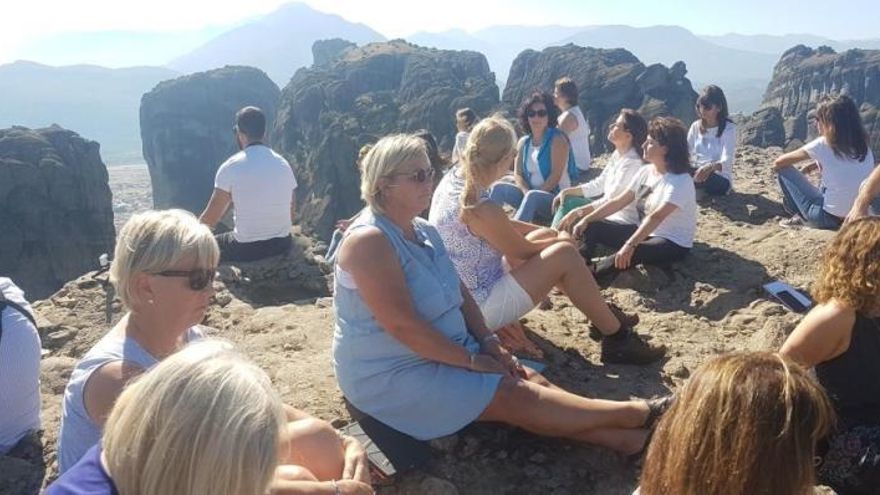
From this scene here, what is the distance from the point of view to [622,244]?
8.71 m

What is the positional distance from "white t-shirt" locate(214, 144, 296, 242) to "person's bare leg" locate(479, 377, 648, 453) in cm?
613

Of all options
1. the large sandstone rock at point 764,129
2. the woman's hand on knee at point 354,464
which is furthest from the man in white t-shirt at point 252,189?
the large sandstone rock at point 764,129

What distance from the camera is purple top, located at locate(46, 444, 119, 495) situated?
221 cm

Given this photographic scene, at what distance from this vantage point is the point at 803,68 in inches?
3346

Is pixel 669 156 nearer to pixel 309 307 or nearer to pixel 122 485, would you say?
pixel 309 307

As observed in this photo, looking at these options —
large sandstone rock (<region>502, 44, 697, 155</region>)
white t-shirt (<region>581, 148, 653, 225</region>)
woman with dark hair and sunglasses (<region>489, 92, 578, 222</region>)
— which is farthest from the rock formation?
white t-shirt (<region>581, 148, 653, 225</region>)

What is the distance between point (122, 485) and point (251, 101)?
102 meters

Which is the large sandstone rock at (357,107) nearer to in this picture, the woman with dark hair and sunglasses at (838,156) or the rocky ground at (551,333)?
the rocky ground at (551,333)

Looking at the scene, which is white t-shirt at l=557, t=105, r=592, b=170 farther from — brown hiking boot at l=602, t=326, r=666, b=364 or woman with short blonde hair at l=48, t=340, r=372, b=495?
woman with short blonde hair at l=48, t=340, r=372, b=495

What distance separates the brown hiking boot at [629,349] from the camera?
619cm

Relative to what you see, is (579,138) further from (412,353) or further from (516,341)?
(412,353)

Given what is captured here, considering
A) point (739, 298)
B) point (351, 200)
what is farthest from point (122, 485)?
point (351, 200)

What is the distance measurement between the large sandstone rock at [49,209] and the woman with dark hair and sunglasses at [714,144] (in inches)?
1660

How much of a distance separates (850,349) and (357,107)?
7185 centimetres
